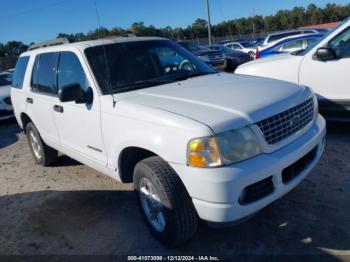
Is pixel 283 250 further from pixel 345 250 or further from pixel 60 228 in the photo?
pixel 60 228

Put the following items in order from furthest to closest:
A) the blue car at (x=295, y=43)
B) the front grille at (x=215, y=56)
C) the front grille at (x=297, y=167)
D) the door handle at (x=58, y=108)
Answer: the front grille at (x=215, y=56) → the blue car at (x=295, y=43) → the door handle at (x=58, y=108) → the front grille at (x=297, y=167)

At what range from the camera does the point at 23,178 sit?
216 inches

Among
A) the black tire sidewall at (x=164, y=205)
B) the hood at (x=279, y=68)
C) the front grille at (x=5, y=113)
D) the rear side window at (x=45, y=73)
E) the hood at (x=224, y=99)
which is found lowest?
the front grille at (x=5, y=113)

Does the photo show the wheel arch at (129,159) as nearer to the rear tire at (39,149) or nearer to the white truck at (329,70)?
the rear tire at (39,149)

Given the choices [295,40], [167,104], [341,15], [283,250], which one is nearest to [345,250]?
[283,250]

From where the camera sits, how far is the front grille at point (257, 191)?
2.59m

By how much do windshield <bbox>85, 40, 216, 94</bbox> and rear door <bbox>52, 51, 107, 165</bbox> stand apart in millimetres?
159

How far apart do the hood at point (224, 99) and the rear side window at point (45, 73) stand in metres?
1.57

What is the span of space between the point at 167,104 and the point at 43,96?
2355 millimetres

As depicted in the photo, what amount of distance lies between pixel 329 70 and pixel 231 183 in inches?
134

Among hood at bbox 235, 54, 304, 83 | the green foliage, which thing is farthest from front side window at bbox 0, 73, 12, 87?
the green foliage

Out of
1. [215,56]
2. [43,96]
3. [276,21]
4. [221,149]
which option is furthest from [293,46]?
[276,21]

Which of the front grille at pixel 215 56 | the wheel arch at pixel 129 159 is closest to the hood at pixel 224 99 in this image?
the wheel arch at pixel 129 159

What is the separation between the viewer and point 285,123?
291cm
